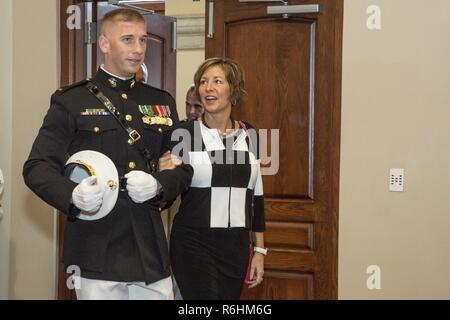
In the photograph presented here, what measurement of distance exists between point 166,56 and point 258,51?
2.08ft

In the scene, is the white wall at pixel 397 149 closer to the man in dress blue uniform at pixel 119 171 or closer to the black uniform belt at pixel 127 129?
the man in dress blue uniform at pixel 119 171

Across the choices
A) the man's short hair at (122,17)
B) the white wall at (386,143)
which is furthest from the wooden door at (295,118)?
the man's short hair at (122,17)

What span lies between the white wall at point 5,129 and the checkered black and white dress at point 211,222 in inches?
44.0

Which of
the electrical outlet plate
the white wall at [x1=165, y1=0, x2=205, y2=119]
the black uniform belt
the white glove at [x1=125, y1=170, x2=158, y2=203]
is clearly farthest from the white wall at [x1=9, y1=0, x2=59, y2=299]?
the electrical outlet plate

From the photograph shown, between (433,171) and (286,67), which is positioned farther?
(286,67)

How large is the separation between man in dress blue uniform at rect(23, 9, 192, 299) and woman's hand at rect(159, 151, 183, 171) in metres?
0.02

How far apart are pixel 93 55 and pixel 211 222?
170 centimetres

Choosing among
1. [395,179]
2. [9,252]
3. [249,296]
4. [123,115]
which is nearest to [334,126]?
[395,179]

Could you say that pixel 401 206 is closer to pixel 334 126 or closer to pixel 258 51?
pixel 334 126

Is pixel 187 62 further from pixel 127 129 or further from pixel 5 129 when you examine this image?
pixel 127 129

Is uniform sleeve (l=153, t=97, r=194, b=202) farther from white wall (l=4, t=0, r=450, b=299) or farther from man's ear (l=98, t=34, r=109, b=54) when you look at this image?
white wall (l=4, t=0, r=450, b=299)

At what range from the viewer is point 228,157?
227 centimetres

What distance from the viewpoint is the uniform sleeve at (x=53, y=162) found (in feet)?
5.49

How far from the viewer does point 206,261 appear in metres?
2.18
